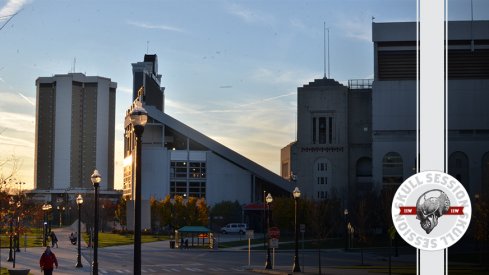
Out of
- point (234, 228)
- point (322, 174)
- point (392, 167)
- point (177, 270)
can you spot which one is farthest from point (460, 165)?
point (177, 270)

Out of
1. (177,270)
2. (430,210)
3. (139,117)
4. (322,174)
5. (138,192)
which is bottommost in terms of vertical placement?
(177,270)

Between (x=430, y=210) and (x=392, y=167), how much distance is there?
97657mm

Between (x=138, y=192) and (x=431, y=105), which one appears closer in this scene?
(x=431, y=105)

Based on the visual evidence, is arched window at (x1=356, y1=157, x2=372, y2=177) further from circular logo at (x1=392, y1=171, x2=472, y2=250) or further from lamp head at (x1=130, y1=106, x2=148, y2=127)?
circular logo at (x1=392, y1=171, x2=472, y2=250)

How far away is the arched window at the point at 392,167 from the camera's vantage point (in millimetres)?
100812

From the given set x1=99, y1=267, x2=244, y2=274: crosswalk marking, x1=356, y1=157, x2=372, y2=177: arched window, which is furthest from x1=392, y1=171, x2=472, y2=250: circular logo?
x1=356, y1=157, x2=372, y2=177: arched window

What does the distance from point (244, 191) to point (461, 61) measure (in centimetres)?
4022

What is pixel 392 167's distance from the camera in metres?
102

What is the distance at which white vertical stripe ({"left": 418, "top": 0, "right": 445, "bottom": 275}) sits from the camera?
19.7 ft

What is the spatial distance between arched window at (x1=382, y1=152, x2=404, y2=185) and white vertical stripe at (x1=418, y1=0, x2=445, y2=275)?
9578 cm

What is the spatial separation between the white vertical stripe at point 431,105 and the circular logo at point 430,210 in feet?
0.65

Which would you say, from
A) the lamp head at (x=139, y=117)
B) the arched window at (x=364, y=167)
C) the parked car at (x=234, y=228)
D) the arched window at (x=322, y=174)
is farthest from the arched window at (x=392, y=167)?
the lamp head at (x=139, y=117)

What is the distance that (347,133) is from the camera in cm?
11300

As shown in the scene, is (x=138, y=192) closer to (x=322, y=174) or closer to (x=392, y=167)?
(x=392, y=167)
